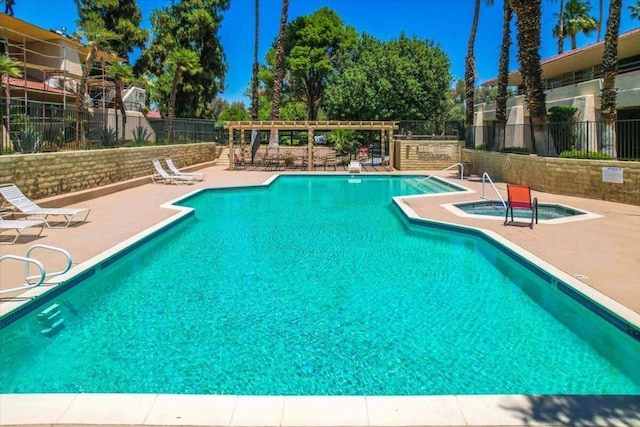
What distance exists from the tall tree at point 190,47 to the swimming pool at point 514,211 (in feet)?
88.7

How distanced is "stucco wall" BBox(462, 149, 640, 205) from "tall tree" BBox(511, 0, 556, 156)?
0.86 metres

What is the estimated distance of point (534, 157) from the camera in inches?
674

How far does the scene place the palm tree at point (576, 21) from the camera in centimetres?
3975

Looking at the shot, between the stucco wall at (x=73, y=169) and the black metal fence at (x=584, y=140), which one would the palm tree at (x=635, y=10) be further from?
the stucco wall at (x=73, y=169)

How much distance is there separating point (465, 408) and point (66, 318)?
15.7 feet

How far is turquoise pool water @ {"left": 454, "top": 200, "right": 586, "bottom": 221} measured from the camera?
41.9ft

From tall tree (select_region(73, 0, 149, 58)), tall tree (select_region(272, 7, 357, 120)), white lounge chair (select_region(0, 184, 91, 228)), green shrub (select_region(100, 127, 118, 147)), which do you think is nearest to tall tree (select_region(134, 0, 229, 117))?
tall tree (select_region(73, 0, 149, 58))

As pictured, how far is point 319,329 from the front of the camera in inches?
231

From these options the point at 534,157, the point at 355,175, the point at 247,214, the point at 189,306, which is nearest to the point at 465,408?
the point at 189,306

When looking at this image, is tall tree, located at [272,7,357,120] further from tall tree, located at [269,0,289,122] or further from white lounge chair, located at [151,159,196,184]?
white lounge chair, located at [151,159,196,184]

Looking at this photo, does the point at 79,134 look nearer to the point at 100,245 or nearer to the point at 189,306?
the point at 100,245

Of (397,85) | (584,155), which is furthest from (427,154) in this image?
(584,155)

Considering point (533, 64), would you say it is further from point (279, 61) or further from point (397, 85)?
point (279, 61)

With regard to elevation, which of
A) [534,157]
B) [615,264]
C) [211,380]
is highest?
[534,157]
